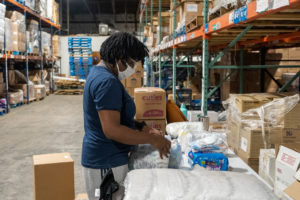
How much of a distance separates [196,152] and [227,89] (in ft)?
13.7

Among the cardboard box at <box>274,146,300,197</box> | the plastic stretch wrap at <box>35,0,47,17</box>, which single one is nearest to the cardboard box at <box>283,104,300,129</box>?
the cardboard box at <box>274,146,300,197</box>

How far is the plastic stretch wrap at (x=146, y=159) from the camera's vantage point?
167cm

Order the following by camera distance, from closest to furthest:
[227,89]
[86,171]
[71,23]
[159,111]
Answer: [86,171]
[159,111]
[227,89]
[71,23]

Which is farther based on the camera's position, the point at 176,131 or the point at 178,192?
the point at 176,131

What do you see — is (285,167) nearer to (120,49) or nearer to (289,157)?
(289,157)

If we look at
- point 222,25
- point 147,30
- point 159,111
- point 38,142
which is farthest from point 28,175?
point 147,30

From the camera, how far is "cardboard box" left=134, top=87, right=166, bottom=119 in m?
3.01

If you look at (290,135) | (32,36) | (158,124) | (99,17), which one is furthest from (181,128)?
(99,17)

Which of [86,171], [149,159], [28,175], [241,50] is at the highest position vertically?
[241,50]

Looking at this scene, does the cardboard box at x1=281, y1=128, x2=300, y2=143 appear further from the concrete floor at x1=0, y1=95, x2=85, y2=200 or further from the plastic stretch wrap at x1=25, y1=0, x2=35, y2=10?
the plastic stretch wrap at x1=25, y1=0, x2=35, y2=10

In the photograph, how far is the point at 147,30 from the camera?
10414 millimetres

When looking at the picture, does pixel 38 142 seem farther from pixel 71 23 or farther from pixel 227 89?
pixel 71 23

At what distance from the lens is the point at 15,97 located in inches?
351

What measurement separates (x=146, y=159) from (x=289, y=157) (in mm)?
773
